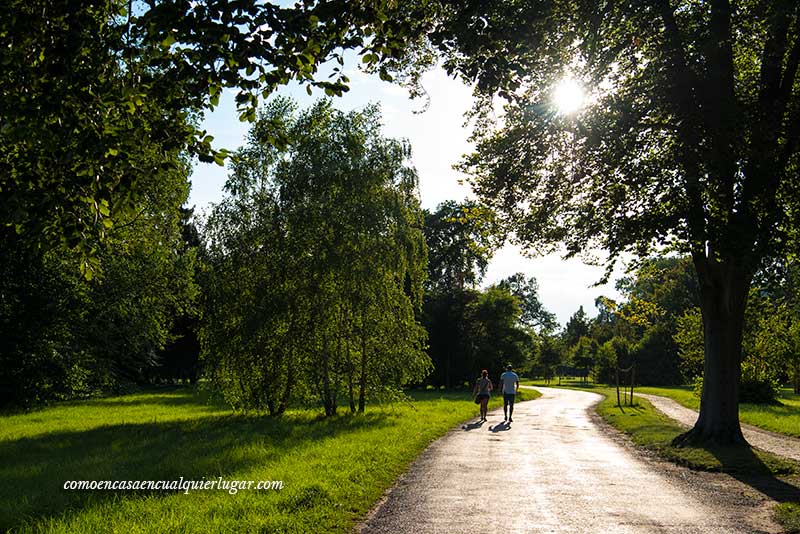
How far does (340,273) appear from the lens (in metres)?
21.3

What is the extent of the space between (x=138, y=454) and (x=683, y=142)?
13.1 m

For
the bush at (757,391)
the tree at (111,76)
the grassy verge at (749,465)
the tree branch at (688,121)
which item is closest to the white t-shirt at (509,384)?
the grassy verge at (749,465)

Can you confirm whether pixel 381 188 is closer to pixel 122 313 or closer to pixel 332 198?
pixel 332 198

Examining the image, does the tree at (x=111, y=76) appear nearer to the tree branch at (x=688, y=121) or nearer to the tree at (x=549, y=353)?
the tree branch at (x=688, y=121)

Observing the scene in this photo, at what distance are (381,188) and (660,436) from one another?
12.2 metres

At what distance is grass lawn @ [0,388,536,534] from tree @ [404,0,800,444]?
6.90 meters

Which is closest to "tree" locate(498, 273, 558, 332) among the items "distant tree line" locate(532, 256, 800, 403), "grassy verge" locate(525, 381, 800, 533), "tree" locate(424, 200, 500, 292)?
"distant tree line" locate(532, 256, 800, 403)

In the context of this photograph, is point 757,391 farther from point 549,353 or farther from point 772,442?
point 549,353

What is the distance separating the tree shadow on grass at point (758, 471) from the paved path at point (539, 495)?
1.26 metres

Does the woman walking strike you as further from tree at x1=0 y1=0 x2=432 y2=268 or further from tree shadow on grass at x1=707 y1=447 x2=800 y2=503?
tree at x1=0 y1=0 x2=432 y2=268

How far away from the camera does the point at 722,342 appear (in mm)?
14336

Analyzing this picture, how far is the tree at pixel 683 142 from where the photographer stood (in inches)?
458

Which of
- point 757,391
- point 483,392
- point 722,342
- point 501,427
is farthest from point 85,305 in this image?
point 757,391

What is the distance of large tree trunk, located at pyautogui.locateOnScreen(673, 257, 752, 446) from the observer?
14094 millimetres
